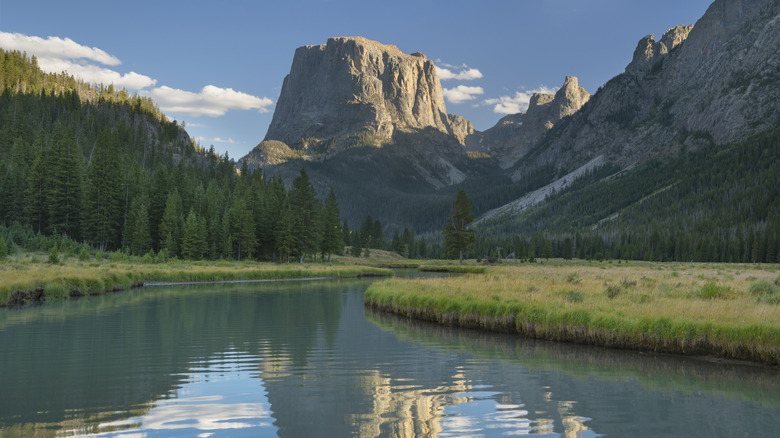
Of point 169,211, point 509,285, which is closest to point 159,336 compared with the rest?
point 509,285

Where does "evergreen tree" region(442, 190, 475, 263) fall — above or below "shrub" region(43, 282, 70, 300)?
above

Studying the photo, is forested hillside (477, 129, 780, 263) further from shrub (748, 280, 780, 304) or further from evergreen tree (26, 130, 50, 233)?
evergreen tree (26, 130, 50, 233)

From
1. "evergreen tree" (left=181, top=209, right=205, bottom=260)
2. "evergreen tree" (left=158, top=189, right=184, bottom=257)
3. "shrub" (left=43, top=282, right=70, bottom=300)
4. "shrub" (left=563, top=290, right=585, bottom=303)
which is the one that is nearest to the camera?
"shrub" (left=563, top=290, right=585, bottom=303)

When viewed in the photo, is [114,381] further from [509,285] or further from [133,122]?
[133,122]

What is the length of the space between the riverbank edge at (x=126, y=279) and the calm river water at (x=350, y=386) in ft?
34.9

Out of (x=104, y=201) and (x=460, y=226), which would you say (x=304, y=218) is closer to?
(x=460, y=226)

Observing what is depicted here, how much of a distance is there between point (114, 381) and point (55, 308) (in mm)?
22267

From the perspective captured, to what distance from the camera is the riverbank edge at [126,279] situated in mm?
34656

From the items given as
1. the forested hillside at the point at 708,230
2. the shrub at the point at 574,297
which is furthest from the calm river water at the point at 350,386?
the forested hillside at the point at 708,230

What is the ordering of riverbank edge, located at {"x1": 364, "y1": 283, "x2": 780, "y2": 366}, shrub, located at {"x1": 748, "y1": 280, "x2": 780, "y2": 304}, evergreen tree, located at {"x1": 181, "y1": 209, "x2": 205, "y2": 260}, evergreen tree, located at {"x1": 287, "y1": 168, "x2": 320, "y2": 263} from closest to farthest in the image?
riverbank edge, located at {"x1": 364, "y1": 283, "x2": 780, "y2": 366}
shrub, located at {"x1": 748, "y1": 280, "x2": 780, "y2": 304}
evergreen tree, located at {"x1": 181, "y1": 209, "x2": 205, "y2": 260}
evergreen tree, located at {"x1": 287, "y1": 168, "x2": 320, "y2": 263}

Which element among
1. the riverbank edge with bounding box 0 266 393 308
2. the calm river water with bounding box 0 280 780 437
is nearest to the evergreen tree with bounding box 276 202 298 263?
the riverbank edge with bounding box 0 266 393 308

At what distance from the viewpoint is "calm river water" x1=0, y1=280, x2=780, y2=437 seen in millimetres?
10570

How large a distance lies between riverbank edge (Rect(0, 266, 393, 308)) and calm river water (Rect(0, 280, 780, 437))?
1062 cm

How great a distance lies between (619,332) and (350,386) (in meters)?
12.5
